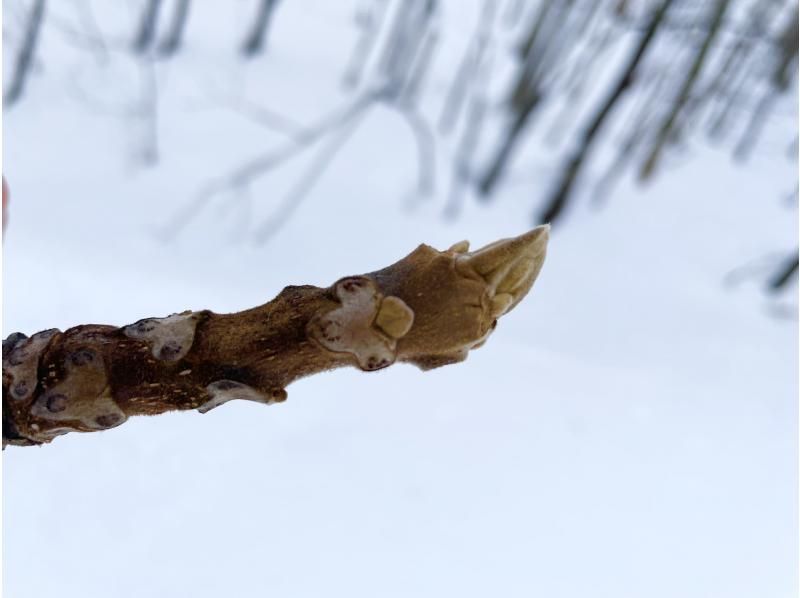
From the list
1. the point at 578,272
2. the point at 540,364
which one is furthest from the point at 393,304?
the point at 578,272

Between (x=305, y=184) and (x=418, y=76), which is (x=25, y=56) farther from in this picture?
(x=418, y=76)

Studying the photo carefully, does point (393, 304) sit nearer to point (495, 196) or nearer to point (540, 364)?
point (540, 364)

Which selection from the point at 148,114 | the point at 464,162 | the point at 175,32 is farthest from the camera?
the point at 175,32

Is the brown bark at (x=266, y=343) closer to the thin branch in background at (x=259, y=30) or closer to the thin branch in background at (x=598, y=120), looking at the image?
the thin branch in background at (x=598, y=120)

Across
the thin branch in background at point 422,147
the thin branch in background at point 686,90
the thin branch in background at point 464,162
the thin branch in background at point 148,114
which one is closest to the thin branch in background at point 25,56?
the thin branch in background at point 148,114

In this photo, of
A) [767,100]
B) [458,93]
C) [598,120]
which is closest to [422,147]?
[458,93]

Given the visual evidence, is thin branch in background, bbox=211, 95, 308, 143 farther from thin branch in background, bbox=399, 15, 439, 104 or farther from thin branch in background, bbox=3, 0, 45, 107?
thin branch in background, bbox=3, 0, 45, 107
